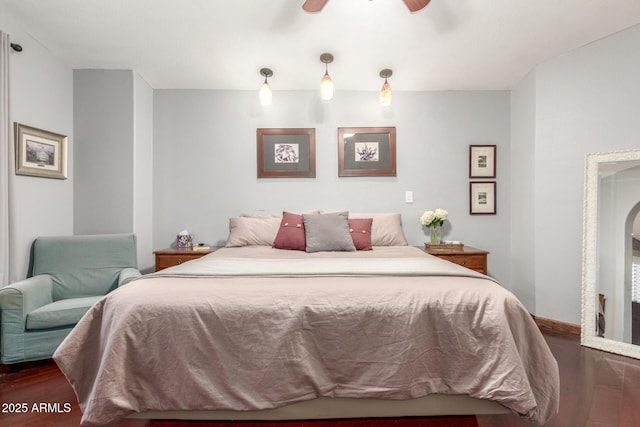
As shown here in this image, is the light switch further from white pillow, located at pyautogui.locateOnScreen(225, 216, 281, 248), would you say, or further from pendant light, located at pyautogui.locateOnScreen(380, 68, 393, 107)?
white pillow, located at pyautogui.locateOnScreen(225, 216, 281, 248)

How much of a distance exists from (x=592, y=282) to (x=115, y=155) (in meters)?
4.47

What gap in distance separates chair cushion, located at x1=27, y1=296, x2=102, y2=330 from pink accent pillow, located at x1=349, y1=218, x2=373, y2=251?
207 cm

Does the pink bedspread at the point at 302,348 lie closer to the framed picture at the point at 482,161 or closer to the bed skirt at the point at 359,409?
the bed skirt at the point at 359,409

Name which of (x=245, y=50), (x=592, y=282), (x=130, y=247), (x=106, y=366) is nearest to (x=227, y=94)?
(x=245, y=50)

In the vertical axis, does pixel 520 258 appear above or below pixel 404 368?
above

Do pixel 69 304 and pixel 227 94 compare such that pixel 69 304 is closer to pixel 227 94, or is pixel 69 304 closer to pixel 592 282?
pixel 227 94

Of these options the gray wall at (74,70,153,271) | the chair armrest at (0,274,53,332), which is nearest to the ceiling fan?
the gray wall at (74,70,153,271)

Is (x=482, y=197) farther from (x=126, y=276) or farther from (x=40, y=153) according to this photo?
(x=40, y=153)

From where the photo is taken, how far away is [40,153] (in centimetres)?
255

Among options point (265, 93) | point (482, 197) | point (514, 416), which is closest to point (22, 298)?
point (265, 93)

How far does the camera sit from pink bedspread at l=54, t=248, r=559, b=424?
1.27 meters

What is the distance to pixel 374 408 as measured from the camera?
4.51ft

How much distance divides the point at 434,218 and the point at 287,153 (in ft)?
5.60

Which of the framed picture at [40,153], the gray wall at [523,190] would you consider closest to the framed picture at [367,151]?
the gray wall at [523,190]
